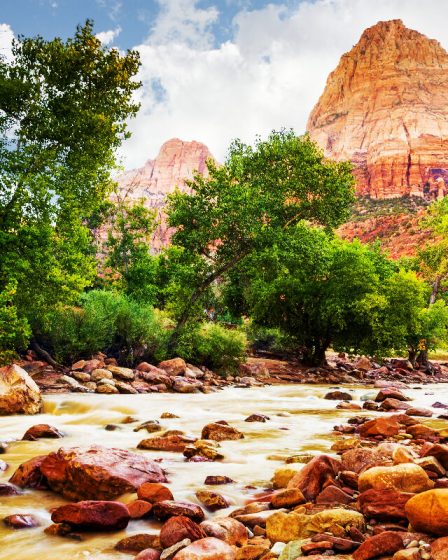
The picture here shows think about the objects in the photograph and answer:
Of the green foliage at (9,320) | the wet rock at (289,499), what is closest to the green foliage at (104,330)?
the green foliage at (9,320)

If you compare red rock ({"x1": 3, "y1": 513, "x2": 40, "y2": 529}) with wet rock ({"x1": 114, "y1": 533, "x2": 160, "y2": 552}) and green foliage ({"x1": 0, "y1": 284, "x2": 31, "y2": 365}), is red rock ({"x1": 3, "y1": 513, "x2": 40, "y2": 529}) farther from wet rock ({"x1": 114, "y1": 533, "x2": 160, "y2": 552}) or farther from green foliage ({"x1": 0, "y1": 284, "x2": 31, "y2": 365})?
green foliage ({"x1": 0, "y1": 284, "x2": 31, "y2": 365})

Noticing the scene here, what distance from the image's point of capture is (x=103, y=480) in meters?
5.05

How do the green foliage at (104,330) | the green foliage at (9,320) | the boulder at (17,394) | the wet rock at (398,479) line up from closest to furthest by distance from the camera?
1. the wet rock at (398,479)
2. the boulder at (17,394)
3. the green foliage at (9,320)
4. the green foliage at (104,330)

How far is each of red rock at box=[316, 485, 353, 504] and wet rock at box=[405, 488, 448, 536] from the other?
3.32 ft

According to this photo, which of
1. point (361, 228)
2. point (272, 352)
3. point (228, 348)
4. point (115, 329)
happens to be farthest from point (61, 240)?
point (361, 228)

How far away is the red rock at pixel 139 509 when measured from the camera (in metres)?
4.51

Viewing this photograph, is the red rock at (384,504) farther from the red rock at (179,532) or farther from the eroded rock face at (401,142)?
the eroded rock face at (401,142)

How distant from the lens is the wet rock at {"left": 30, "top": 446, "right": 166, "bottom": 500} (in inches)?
198

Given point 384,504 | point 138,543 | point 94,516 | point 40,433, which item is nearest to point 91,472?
point 94,516

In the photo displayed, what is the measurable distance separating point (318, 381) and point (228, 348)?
198 inches

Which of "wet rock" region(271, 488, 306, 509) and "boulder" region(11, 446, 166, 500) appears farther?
"boulder" region(11, 446, 166, 500)

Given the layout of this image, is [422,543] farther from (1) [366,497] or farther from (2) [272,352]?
(2) [272,352]

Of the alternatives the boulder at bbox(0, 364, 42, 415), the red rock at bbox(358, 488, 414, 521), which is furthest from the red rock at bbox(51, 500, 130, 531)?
the boulder at bbox(0, 364, 42, 415)

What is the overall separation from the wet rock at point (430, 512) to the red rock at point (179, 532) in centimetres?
161
